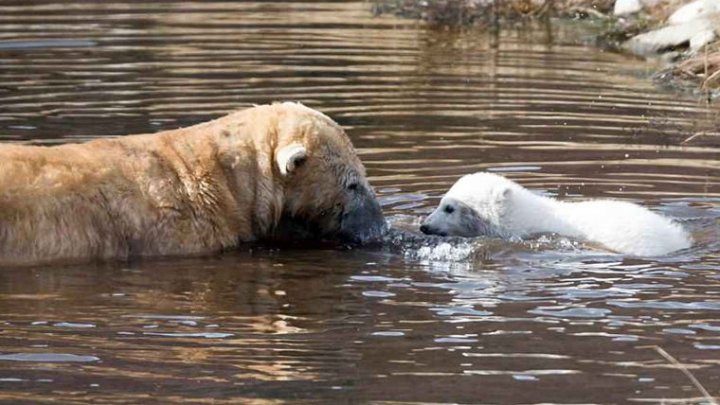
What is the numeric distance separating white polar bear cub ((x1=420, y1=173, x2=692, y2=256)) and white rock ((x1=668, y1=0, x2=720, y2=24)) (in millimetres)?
8954

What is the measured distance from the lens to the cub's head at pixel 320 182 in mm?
9391

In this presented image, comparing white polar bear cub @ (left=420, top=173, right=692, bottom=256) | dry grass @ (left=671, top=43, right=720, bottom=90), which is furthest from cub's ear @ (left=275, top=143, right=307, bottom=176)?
dry grass @ (left=671, top=43, right=720, bottom=90)

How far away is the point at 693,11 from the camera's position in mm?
19188

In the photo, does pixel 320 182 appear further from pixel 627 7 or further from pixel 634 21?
pixel 627 7

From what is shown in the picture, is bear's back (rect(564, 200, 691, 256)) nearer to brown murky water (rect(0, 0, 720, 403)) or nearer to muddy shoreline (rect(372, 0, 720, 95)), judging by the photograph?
brown murky water (rect(0, 0, 720, 403))

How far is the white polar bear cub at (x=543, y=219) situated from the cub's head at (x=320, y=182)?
41 centimetres

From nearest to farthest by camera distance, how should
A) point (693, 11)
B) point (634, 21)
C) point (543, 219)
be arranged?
point (543, 219)
point (693, 11)
point (634, 21)

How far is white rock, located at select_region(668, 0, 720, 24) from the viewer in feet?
60.0

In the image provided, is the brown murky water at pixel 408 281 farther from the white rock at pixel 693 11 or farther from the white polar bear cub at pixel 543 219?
the white rock at pixel 693 11

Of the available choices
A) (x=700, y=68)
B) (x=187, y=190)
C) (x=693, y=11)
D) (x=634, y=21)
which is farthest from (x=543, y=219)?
(x=634, y=21)

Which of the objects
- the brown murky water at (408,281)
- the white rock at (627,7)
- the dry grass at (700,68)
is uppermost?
the white rock at (627,7)

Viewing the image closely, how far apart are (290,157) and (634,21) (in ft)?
40.9

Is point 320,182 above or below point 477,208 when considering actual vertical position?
above

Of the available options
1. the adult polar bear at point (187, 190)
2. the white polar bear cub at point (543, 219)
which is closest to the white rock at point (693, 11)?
the white polar bear cub at point (543, 219)
